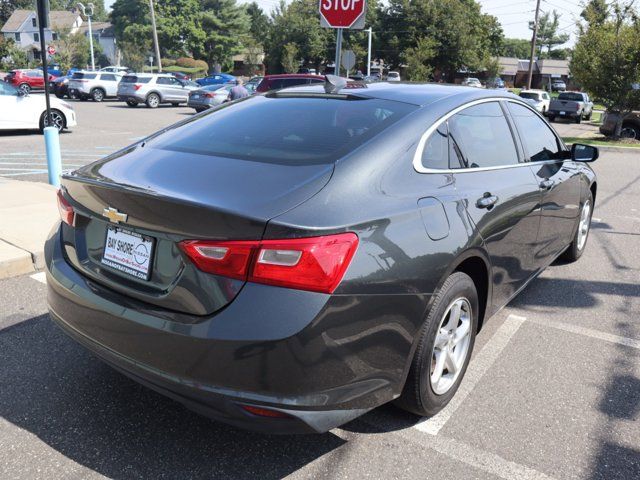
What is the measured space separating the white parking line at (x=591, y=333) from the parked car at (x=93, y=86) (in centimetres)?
2987

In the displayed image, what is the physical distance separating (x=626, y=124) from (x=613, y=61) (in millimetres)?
2619

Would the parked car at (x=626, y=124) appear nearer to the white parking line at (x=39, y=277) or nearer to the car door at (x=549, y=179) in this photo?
the car door at (x=549, y=179)

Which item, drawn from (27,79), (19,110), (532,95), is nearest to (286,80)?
(19,110)

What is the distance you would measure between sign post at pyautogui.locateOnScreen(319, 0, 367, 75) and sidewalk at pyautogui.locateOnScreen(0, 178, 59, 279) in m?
→ 3.94

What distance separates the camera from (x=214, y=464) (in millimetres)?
2580

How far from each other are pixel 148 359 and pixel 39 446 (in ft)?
2.66

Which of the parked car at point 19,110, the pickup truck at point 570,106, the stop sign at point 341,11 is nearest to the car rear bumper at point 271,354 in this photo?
the stop sign at point 341,11

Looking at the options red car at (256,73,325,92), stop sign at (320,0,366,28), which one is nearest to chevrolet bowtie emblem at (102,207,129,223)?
stop sign at (320,0,366,28)

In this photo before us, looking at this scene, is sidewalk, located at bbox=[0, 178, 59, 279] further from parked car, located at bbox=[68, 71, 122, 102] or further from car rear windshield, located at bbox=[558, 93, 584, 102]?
car rear windshield, located at bbox=[558, 93, 584, 102]

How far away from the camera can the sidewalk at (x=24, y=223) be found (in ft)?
16.0

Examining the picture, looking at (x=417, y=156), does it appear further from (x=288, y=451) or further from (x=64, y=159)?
(x=64, y=159)

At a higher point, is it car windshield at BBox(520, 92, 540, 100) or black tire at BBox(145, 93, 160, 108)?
car windshield at BBox(520, 92, 540, 100)

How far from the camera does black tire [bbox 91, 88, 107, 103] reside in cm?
3084

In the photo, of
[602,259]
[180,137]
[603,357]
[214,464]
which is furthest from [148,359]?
[602,259]
